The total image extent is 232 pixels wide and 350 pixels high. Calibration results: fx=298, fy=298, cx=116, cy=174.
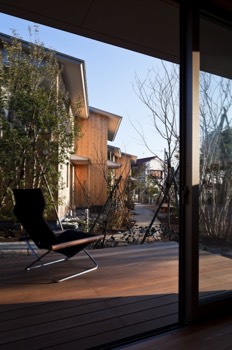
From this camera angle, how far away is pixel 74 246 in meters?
3.28

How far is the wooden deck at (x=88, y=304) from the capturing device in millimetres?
1968

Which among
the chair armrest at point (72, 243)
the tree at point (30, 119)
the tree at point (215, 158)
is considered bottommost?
the chair armrest at point (72, 243)

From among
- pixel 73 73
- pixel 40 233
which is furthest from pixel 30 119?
pixel 40 233

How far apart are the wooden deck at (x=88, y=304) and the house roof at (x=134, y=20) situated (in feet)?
5.46

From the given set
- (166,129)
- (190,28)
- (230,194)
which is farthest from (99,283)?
(166,129)

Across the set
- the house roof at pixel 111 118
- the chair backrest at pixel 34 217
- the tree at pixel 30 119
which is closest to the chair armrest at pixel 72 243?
the chair backrest at pixel 34 217

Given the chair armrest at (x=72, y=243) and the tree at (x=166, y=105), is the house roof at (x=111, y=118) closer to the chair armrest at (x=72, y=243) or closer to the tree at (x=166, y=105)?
the tree at (x=166, y=105)

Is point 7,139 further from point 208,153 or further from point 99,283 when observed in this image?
point 208,153

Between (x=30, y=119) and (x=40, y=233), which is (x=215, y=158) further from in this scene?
(x=30, y=119)

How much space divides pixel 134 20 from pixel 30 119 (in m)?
4.25

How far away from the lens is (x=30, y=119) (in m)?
6.46

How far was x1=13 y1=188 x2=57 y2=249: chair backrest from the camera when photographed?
125 inches

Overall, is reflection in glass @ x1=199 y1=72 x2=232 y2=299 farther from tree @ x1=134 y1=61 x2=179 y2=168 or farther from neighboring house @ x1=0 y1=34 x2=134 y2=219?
neighboring house @ x1=0 y1=34 x2=134 y2=219

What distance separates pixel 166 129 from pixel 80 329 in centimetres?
455
